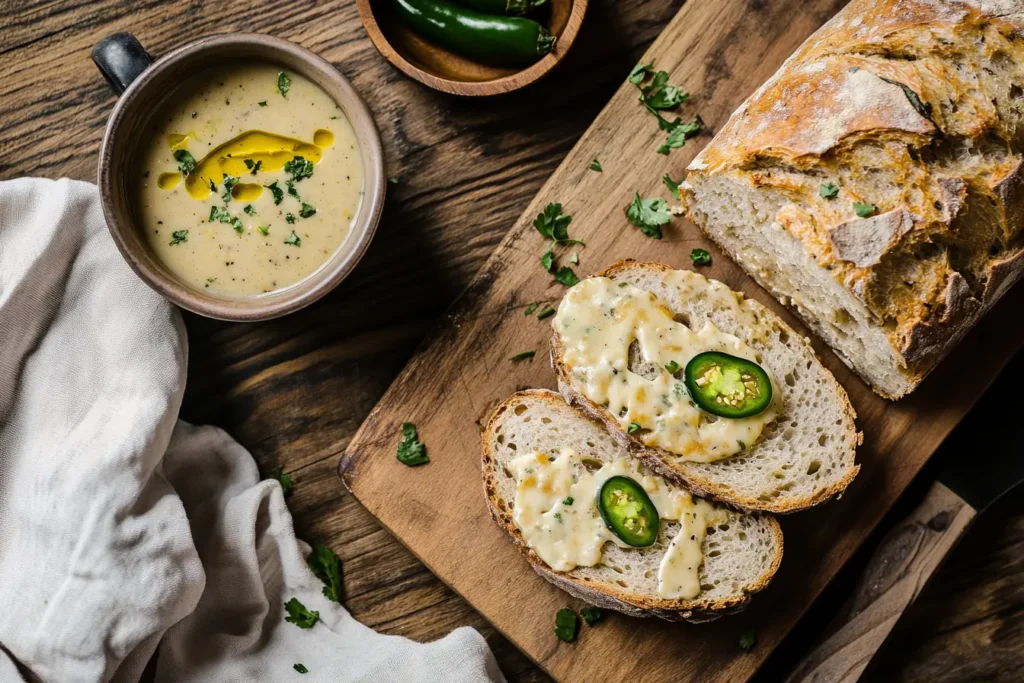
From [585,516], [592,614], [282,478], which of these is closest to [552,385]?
[585,516]

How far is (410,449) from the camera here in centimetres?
A: 285

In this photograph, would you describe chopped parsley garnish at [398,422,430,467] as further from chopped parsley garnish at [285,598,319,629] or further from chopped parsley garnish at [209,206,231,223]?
chopped parsley garnish at [209,206,231,223]

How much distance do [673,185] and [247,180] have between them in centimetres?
148

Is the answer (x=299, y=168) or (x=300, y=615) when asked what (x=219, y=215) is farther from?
(x=300, y=615)

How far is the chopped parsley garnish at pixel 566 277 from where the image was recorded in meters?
2.88

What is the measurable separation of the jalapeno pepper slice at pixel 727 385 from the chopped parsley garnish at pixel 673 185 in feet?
2.09

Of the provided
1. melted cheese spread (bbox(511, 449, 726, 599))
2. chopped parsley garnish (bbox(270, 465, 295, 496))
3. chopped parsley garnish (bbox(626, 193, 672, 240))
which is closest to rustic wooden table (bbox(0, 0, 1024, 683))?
chopped parsley garnish (bbox(270, 465, 295, 496))

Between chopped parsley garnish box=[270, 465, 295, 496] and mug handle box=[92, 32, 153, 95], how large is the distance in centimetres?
143

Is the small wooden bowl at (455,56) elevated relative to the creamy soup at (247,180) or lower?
elevated

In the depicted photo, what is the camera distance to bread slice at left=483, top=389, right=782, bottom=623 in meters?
2.67

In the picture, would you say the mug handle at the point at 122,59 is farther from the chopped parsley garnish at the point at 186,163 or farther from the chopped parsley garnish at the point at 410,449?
the chopped parsley garnish at the point at 410,449

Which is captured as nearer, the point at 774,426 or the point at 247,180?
the point at 247,180

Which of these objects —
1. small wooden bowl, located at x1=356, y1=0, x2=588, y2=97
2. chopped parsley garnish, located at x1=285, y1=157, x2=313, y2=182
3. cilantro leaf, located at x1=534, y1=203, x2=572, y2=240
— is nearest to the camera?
chopped parsley garnish, located at x1=285, y1=157, x2=313, y2=182

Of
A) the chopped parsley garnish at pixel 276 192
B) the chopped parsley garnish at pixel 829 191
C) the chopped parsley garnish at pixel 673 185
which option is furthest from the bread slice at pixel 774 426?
the chopped parsley garnish at pixel 276 192
